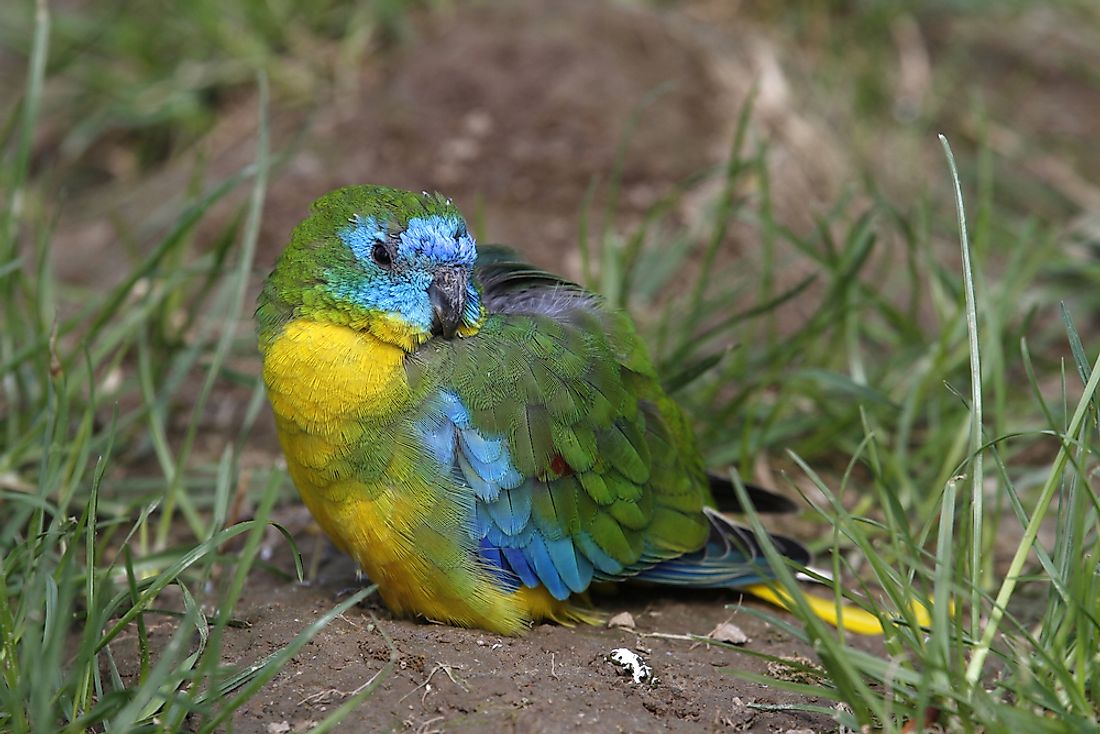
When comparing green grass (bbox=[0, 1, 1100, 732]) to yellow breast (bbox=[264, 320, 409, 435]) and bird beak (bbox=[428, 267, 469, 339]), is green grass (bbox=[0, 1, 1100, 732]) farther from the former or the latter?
bird beak (bbox=[428, 267, 469, 339])

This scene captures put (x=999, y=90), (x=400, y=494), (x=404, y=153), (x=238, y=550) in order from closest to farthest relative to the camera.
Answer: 1. (x=400, y=494)
2. (x=238, y=550)
3. (x=404, y=153)
4. (x=999, y=90)

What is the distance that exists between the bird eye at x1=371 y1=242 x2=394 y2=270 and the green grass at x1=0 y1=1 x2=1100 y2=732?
2.04 ft

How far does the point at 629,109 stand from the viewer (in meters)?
4.64

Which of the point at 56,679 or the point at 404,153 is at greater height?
the point at 404,153

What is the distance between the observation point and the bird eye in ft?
8.30

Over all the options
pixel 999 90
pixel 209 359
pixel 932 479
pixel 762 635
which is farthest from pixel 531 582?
pixel 999 90

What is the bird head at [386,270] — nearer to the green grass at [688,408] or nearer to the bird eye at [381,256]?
the bird eye at [381,256]

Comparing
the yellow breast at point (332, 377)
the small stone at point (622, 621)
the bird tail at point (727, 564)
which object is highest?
the yellow breast at point (332, 377)

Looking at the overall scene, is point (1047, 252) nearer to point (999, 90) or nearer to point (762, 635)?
point (762, 635)

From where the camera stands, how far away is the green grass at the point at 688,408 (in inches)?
78.4

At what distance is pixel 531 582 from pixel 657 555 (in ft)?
1.15

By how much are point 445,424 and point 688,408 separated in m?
1.23

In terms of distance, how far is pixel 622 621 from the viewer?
275 centimetres

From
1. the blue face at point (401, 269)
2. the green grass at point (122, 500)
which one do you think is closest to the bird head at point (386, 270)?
the blue face at point (401, 269)
